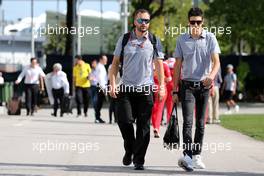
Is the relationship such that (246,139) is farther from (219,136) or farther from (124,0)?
(124,0)

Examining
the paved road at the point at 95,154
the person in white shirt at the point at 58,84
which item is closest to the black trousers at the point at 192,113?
the paved road at the point at 95,154

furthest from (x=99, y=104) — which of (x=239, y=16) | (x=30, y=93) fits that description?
(x=239, y=16)

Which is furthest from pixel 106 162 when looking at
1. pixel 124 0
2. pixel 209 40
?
pixel 124 0

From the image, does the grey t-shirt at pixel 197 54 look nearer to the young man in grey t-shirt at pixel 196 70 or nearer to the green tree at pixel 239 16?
the young man in grey t-shirt at pixel 196 70

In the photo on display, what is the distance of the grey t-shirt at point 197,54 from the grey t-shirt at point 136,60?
46 centimetres

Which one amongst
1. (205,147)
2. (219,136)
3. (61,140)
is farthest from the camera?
(219,136)

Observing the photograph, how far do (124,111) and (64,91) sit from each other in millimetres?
14990

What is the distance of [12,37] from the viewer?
109 metres

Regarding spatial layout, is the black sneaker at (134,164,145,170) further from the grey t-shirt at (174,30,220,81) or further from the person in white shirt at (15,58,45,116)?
the person in white shirt at (15,58,45,116)

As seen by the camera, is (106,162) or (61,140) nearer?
(106,162)

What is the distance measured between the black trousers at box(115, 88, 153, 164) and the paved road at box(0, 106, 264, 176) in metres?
0.29

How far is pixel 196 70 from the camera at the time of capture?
10734mm

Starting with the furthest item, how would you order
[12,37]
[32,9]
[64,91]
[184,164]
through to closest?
[12,37] < [32,9] < [64,91] < [184,164]

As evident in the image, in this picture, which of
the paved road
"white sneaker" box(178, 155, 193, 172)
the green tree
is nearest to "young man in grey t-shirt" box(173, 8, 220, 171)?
"white sneaker" box(178, 155, 193, 172)
